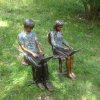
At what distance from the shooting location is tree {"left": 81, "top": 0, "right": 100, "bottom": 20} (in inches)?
528

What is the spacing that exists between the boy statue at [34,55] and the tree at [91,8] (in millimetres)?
5646

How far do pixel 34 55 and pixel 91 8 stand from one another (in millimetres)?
6512

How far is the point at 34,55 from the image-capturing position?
8070mm

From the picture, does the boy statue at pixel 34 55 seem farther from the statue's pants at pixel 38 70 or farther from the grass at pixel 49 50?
the grass at pixel 49 50

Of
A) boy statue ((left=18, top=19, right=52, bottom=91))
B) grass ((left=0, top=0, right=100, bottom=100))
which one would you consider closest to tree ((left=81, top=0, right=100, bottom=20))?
grass ((left=0, top=0, right=100, bottom=100))

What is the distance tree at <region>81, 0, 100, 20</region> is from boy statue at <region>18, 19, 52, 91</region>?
565 cm

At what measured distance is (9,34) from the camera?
11844 mm

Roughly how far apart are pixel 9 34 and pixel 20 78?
122 inches

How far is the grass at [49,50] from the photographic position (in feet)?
28.1

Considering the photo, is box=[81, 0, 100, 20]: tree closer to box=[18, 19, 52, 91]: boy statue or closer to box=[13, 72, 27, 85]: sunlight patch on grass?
box=[13, 72, 27, 85]: sunlight patch on grass

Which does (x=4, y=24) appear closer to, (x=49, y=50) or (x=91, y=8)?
(x=49, y=50)

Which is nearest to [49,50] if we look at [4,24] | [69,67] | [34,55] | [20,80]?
[69,67]

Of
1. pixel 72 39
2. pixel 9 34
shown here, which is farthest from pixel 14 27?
pixel 72 39

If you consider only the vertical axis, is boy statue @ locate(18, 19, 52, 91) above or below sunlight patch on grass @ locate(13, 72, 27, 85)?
above
